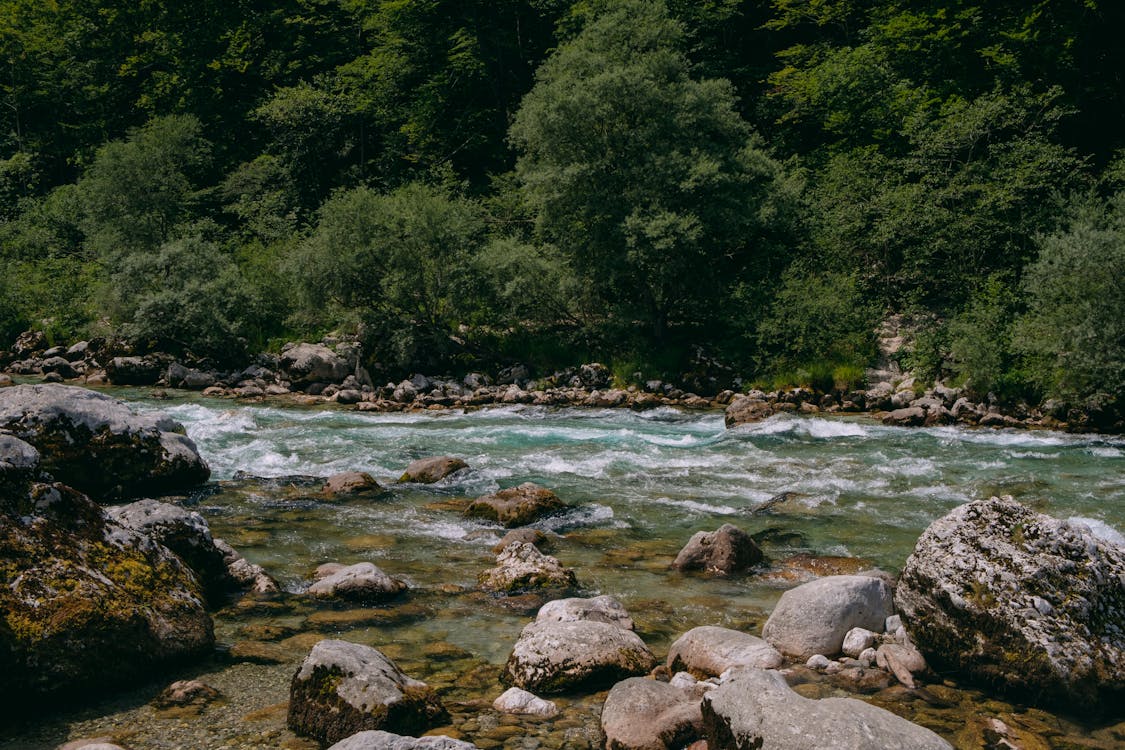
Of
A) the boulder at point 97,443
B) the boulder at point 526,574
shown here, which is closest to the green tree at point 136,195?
the boulder at point 97,443

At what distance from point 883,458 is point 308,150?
38517 millimetres

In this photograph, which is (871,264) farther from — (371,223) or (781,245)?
(371,223)

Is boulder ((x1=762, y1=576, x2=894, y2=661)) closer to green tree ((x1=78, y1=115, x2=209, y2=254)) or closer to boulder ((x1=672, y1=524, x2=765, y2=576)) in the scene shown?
boulder ((x1=672, y1=524, x2=765, y2=576))

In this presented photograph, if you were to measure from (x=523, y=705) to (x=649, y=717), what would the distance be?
1.03 m

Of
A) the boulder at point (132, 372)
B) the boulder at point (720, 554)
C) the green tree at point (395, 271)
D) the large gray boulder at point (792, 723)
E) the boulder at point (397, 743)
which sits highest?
the green tree at point (395, 271)

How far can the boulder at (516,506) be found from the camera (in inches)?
469

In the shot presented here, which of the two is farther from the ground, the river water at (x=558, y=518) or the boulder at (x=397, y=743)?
the boulder at (x=397, y=743)

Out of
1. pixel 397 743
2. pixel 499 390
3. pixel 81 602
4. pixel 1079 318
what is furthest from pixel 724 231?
pixel 397 743

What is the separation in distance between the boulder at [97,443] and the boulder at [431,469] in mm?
3473

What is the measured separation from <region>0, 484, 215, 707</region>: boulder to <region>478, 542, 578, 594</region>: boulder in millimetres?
3064

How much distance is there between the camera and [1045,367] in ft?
70.9

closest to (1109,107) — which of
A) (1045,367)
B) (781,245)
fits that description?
(781,245)

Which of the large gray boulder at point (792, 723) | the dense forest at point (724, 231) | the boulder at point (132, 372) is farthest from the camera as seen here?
the boulder at point (132, 372)

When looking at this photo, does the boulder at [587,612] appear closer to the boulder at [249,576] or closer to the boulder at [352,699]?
the boulder at [352,699]
